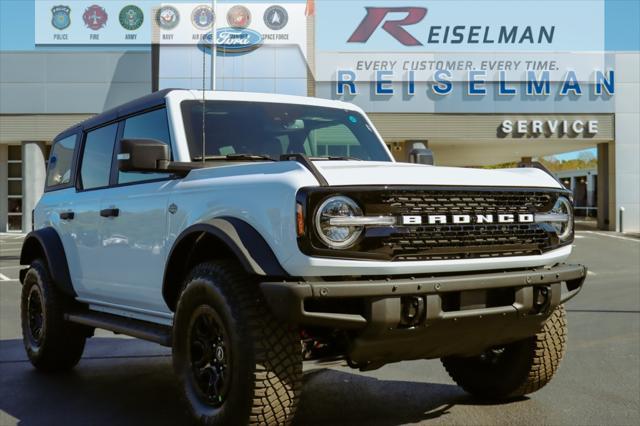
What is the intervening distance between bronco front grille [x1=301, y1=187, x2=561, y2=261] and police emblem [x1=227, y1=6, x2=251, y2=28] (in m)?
31.0

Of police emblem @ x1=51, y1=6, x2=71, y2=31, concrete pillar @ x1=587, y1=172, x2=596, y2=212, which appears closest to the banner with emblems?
police emblem @ x1=51, y1=6, x2=71, y2=31

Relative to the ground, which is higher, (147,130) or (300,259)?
(147,130)

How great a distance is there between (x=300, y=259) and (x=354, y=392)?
6.98 ft

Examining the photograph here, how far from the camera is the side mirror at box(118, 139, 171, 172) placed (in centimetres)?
434

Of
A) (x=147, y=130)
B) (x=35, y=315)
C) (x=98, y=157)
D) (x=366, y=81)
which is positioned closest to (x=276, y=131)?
(x=147, y=130)

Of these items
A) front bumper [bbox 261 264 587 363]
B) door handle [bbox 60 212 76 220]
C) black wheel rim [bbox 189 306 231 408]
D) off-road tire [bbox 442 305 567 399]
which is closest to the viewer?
front bumper [bbox 261 264 587 363]

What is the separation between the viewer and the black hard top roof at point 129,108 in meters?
5.11

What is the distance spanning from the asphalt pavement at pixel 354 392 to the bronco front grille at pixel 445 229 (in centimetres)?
116

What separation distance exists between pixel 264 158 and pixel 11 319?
5.65 meters

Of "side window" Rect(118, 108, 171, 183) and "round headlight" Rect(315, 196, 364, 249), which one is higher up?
"side window" Rect(118, 108, 171, 183)

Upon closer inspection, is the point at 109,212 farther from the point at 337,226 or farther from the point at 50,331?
the point at 337,226

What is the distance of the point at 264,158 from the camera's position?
477cm

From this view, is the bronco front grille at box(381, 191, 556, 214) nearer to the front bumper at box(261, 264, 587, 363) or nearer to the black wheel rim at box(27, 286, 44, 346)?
the front bumper at box(261, 264, 587, 363)

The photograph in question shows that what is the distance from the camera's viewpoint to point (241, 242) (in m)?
3.70
